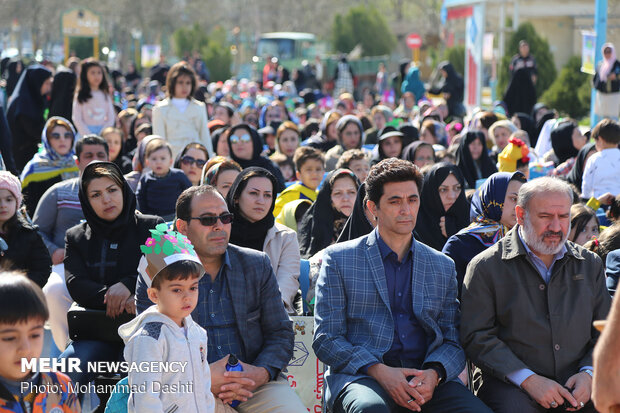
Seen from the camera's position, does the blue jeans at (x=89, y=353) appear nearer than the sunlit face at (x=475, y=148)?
Yes

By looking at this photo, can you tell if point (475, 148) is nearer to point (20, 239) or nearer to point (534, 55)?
point (20, 239)

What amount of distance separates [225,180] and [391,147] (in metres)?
3.35

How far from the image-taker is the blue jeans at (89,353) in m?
4.73

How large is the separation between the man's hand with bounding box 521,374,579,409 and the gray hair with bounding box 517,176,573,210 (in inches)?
34.2

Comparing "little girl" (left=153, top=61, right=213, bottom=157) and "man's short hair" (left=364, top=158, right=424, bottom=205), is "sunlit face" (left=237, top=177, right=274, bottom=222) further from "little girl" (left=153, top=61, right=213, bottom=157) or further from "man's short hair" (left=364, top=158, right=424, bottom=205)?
"little girl" (left=153, top=61, right=213, bottom=157)

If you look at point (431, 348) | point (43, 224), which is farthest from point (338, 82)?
point (431, 348)

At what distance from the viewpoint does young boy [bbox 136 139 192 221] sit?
7.54 meters

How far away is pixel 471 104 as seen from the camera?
23.6m

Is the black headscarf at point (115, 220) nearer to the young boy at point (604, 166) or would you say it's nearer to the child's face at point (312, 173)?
the child's face at point (312, 173)

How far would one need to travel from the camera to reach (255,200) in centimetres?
557

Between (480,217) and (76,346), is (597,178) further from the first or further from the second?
(76,346)

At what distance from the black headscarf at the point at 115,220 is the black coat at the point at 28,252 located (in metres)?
0.44

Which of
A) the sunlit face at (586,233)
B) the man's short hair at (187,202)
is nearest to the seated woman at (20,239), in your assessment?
the man's short hair at (187,202)

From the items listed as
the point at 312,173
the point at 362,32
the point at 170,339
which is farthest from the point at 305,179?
the point at 362,32
